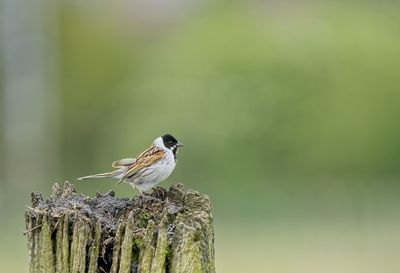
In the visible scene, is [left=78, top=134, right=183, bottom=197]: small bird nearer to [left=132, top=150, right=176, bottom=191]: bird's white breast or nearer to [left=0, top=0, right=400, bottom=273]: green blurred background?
[left=132, top=150, right=176, bottom=191]: bird's white breast

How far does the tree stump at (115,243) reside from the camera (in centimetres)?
350

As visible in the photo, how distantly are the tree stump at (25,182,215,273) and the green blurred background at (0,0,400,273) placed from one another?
12.2 meters

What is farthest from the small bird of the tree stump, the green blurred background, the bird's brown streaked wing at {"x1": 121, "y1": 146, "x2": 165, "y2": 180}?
the green blurred background

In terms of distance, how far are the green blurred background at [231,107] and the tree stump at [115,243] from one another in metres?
Result: 12.2

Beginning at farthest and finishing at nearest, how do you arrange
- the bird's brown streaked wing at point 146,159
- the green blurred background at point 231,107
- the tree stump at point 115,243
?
the green blurred background at point 231,107, the bird's brown streaked wing at point 146,159, the tree stump at point 115,243

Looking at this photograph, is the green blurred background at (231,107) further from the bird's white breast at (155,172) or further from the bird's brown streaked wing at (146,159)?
the bird's brown streaked wing at (146,159)

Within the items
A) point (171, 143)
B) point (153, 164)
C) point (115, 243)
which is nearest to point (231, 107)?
point (171, 143)

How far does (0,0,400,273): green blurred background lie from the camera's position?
62.9ft

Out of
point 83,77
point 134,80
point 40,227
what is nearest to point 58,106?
point 83,77

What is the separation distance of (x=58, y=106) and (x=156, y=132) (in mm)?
5839

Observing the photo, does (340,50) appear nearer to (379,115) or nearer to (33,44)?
(379,115)

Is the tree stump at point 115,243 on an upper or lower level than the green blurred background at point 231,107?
lower

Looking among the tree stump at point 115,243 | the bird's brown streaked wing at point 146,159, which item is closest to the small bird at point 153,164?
the bird's brown streaked wing at point 146,159

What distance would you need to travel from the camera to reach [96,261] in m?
3.62
